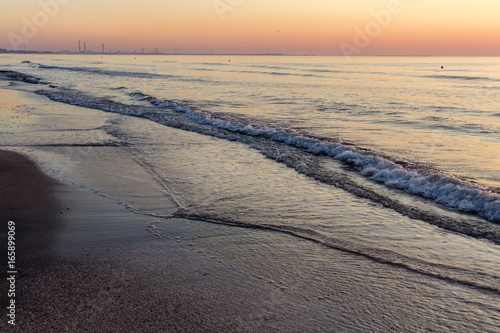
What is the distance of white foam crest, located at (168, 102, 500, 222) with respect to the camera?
7.13 metres

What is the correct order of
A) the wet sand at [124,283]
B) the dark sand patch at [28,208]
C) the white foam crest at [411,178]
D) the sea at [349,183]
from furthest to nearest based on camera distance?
the white foam crest at [411,178]
the sea at [349,183]
the dark sand patch at [28,208]
the wet sand at [124,283]

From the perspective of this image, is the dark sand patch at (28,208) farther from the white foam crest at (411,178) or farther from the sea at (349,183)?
the white foam crest at (411,178)

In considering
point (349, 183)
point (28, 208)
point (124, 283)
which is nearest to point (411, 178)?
point (349, 183)

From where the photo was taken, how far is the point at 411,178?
28.6ft

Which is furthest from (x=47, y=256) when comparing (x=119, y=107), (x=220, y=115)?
(x=119, y=107)

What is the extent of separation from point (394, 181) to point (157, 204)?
201 inches

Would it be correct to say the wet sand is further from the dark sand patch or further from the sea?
the sea

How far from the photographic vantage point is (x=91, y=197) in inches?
276

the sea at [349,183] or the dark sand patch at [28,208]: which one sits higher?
the sea at [349,183]

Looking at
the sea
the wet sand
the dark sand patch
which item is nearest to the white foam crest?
the sea

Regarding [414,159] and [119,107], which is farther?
[119,107]

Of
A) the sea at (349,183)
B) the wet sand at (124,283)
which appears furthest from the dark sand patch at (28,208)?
the sea at (349,183)

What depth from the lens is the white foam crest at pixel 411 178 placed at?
7.13 m

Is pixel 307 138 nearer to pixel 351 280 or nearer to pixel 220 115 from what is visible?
pixel 220 115
